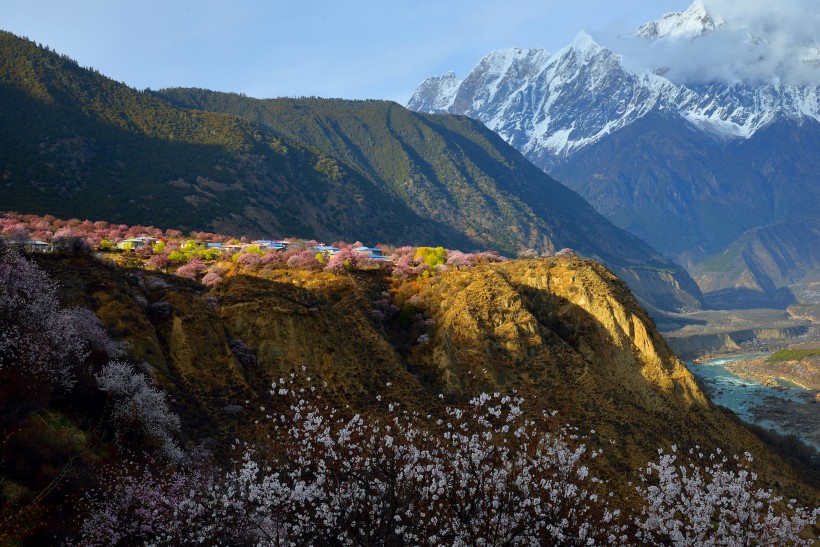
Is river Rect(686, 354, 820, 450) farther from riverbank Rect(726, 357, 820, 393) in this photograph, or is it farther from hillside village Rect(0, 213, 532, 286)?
hillside village Rect(0, 213, 532, 286)

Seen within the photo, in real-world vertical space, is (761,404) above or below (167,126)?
below

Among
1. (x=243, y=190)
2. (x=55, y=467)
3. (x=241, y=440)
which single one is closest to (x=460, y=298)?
(x=241, y=440)

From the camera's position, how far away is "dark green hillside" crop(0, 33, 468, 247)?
4966 inches

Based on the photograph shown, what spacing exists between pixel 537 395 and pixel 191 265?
133ft

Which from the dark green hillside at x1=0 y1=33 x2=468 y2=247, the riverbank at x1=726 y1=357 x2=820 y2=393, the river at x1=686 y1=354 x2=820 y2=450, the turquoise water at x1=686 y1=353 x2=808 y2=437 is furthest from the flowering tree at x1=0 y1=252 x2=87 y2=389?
the riverbank at x1=726 y1=357 x2=820 y2=393

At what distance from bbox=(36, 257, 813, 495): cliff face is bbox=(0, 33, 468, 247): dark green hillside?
3142 inches

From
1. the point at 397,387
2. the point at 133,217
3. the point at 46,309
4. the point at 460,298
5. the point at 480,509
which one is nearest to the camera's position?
the point at 480,509

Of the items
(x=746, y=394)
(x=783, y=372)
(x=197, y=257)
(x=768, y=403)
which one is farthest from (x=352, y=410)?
(x=783, y=372)

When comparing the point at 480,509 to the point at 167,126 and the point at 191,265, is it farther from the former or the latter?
the point at 167,126

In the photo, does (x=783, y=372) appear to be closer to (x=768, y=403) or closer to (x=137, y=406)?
(x=768, y=403)

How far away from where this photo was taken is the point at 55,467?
22.0 metres

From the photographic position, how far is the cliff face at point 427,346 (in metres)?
42.5

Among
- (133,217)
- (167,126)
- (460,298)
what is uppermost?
(167,126)

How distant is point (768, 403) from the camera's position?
5502 inches
